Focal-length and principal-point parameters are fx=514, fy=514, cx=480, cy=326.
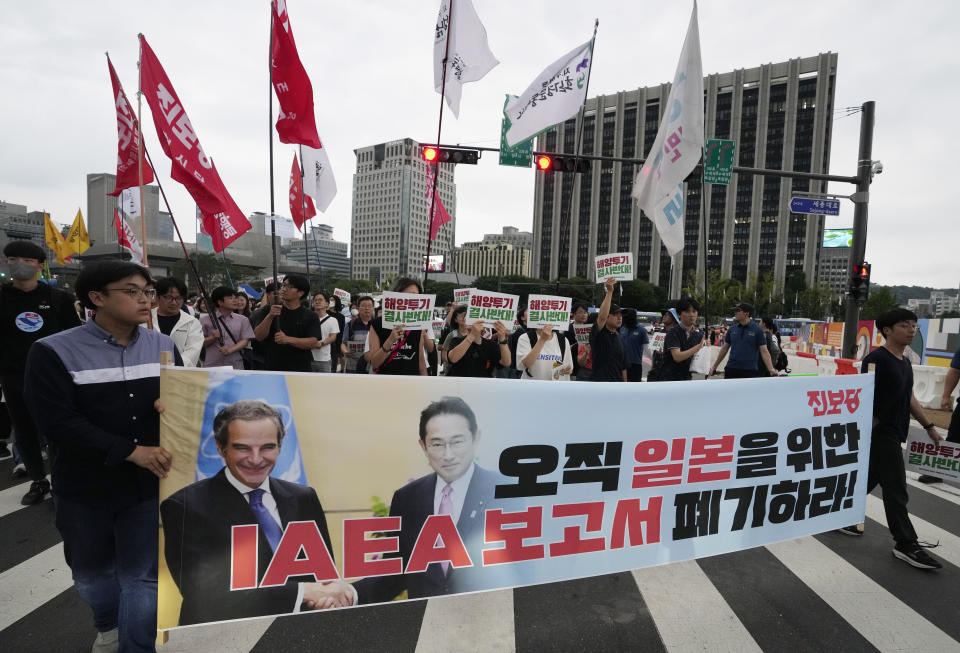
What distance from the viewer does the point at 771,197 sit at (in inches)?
3708

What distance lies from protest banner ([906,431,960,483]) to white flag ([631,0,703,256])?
9.36ft

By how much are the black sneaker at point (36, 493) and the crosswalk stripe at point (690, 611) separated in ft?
16.5

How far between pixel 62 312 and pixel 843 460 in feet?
21.1

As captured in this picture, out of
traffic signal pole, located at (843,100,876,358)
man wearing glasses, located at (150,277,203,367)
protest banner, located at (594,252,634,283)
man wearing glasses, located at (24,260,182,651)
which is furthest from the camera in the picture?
traffic signal pole, located at (843,100,876,358)

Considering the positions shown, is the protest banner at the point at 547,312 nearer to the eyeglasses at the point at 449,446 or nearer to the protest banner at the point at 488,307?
the protest banner at the point at 488,307

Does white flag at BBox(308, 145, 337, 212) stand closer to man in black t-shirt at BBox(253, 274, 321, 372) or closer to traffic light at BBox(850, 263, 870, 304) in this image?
man in black t-shirt at BBox(253, 274, 321, 372)

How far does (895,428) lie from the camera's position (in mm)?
3988

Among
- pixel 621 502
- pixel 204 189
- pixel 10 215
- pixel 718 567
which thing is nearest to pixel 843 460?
pixel 718 567

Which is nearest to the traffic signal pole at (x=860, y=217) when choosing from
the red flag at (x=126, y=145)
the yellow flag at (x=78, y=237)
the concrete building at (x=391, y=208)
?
the red flag at (x=126, y=145)

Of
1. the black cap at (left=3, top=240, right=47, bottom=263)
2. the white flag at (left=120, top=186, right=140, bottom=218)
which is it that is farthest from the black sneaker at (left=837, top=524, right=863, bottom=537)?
the white flag at (left=120, top=186, right=140, bottom=218)

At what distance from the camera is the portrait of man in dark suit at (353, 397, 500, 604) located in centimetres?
263

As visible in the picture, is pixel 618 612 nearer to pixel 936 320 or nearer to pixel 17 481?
pixel 17 481

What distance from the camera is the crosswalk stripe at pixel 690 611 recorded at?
2818mm

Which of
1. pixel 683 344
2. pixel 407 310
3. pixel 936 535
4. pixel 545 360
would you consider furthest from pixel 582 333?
pixel 936 535
